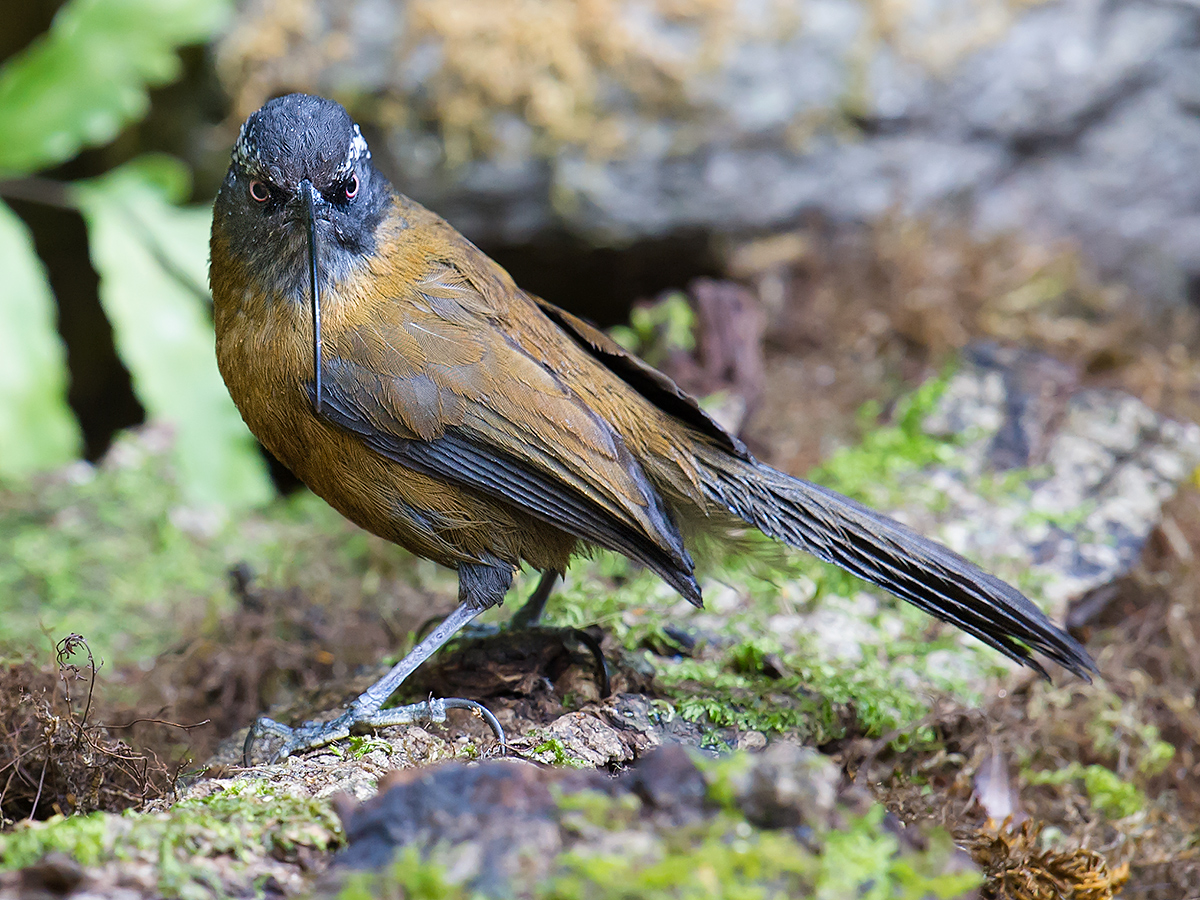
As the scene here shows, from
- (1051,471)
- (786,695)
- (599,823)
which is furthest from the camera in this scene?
(1051,471)

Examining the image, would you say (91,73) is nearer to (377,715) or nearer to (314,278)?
(314,278)

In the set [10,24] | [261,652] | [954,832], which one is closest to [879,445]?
[954,832]

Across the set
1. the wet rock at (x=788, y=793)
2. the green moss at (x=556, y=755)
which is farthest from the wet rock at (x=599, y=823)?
the green moss at (x=556, y=755)

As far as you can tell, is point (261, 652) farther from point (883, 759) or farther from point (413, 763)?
point (883, 759)

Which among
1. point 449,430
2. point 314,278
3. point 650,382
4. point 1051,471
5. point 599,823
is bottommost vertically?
point 599,823

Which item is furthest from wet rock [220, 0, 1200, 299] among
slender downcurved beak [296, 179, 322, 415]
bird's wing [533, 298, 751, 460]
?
slender downcurved beak [296, 179, 322, 415]

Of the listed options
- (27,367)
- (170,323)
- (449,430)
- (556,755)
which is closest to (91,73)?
(170,323)

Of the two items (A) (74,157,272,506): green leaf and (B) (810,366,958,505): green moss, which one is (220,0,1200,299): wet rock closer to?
(A) (74,157,272,506): green leaf

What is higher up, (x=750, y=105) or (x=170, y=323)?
(x=750, y=105)

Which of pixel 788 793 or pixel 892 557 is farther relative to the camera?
pixel 892 557
